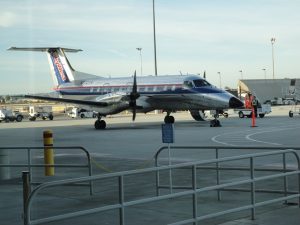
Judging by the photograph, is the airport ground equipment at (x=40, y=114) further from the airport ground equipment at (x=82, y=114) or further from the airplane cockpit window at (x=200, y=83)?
the airplane cockpit window at (x=200, y=83)

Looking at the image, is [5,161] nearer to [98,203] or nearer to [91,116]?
[98,203]

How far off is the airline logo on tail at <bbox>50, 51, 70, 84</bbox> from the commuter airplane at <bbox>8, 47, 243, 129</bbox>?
1917 millimetres

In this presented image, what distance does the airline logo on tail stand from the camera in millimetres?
41844

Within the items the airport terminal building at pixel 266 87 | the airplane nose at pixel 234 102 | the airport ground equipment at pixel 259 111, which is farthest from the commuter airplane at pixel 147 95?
the airport terminal building at pixel 266 87

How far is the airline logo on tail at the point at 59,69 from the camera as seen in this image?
4184 centimetres

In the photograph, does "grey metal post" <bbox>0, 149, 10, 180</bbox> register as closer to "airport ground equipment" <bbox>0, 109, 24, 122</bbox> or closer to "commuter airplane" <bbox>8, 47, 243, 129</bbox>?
"commuter airplane" <bbox>8, 47, 243, 129</bbox>

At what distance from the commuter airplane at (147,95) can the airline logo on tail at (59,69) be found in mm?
1917

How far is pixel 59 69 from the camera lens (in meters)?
42.2

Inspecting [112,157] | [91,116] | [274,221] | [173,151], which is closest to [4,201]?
[274,221]

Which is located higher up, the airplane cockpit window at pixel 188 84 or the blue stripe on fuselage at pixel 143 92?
the airplane cockpit window at pixel 188 84

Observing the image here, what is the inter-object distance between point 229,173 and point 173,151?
6.15 metres

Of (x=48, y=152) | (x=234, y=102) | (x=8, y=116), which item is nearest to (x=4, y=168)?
(x=48, y=152)

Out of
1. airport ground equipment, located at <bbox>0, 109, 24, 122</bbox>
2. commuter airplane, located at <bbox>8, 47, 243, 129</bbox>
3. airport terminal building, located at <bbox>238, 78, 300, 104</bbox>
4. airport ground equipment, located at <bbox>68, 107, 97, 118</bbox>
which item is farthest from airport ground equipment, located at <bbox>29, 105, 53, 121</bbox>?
airport terminal building, located at <bbox>238, 78, 300, 104</bbox>

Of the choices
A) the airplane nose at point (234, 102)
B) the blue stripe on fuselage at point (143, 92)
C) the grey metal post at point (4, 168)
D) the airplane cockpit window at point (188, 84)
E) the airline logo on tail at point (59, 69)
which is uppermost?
the airline logo on tail at point (59, 69)
